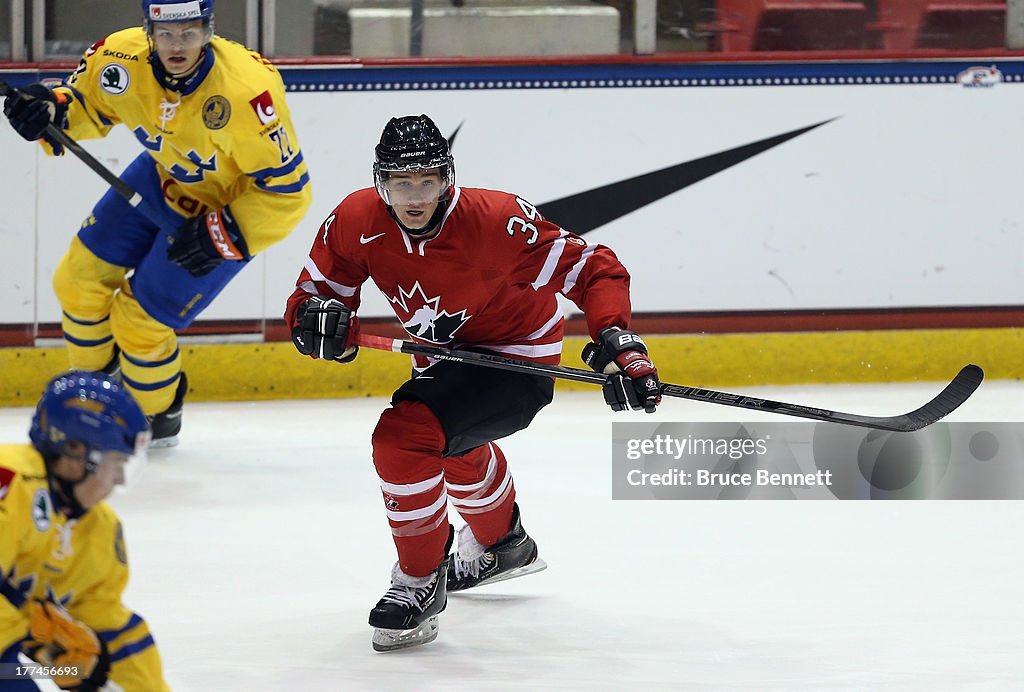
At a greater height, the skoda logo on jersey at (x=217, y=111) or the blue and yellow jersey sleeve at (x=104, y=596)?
the skoda logo on jersey at (x=217, y=111)

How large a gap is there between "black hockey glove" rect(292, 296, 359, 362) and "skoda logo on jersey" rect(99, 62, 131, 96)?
1.37 meters

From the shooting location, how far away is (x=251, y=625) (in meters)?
2.85

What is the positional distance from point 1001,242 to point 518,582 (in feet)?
9.16

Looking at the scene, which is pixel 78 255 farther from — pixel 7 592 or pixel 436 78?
pixel 7 592

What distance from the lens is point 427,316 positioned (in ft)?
9.64

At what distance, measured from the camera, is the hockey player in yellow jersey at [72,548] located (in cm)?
180

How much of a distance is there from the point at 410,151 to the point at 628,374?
56 centimetres

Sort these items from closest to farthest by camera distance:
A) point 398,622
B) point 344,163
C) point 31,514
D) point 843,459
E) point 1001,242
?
point 31,514 → point 398,622 → point 843,459 → point 344,163 → point 1001,242

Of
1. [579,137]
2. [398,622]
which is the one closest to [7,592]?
[398,622]

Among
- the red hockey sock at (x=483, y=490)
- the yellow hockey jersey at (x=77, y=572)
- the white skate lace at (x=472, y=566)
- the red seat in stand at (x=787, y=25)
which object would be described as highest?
the red seat in stand at (x=787, y=25)

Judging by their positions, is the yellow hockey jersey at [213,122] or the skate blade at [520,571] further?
the yellow hockey jersey at [213,122]

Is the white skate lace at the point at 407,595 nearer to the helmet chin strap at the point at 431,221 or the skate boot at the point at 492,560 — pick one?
the skate boot at the point at 492,560

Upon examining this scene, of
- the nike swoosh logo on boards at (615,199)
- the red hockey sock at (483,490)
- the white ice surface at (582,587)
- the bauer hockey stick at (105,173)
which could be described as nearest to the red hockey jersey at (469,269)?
the red hockey sock at (483,490)
